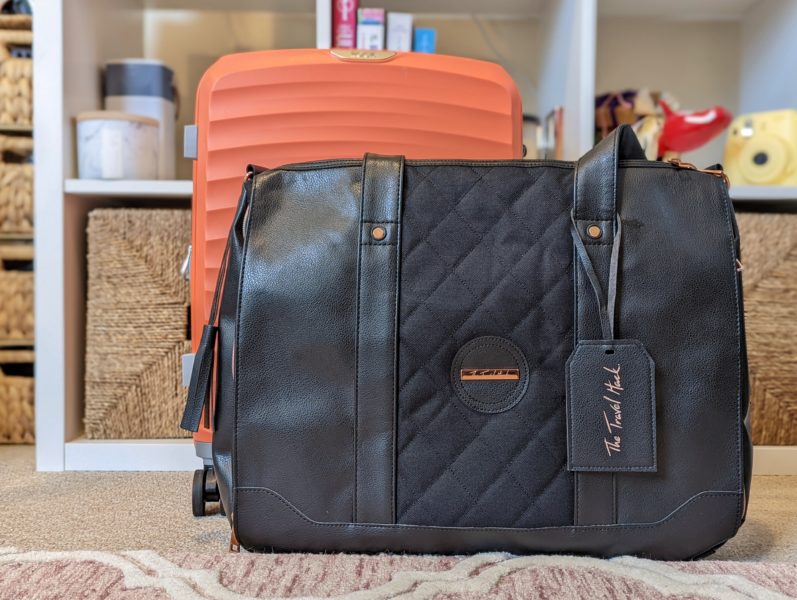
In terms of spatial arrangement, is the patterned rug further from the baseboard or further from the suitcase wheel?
the baseboard

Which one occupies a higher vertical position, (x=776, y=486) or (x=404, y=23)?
(x=404, y=23)

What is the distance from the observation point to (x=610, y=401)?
24.4 inches

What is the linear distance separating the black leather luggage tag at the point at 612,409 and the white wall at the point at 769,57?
89 cm

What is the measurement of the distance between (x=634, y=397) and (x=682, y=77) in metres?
1.10

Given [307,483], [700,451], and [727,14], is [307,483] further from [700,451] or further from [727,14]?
[727,14]

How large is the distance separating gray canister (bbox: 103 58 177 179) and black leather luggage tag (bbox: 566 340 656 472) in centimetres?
78

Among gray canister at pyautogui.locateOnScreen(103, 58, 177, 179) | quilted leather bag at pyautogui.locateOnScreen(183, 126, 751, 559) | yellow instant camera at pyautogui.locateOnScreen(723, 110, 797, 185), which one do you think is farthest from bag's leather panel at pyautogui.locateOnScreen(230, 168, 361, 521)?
yellow instant camera at pyautogui.locateOnScreen(723, 110, 797, 185)

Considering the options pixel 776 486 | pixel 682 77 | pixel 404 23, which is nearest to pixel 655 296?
pixel 776 486

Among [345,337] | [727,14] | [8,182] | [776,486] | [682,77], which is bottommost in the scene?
[776,486]

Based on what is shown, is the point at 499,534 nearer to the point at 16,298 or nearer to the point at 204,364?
the point at 204,364

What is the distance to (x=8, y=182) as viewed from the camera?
1.22m

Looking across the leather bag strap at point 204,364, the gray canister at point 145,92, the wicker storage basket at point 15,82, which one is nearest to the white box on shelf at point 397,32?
the gray canister at point 145,92

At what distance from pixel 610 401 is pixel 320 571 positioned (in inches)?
10.8

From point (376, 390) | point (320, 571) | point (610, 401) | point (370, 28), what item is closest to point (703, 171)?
point (610, 401)
